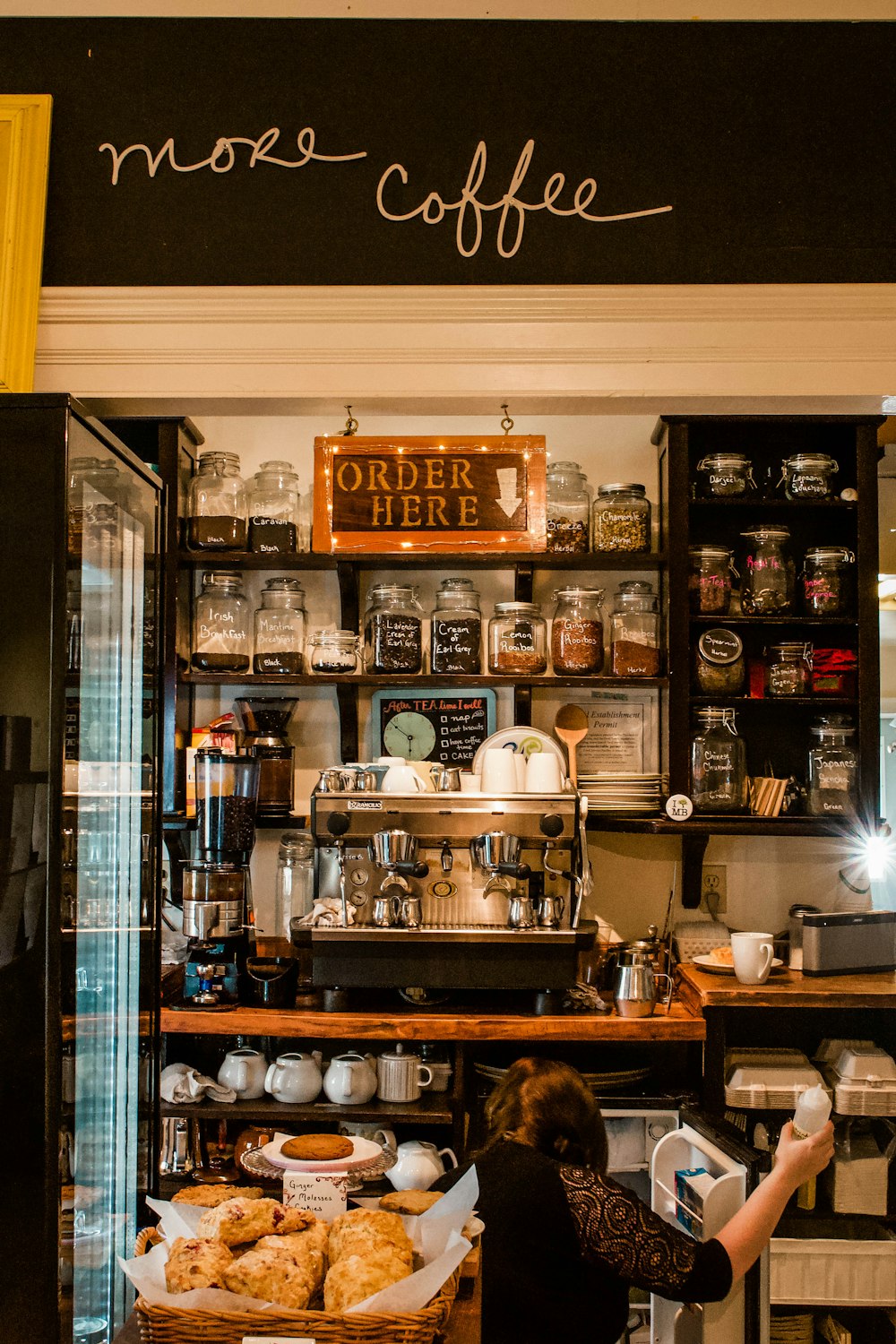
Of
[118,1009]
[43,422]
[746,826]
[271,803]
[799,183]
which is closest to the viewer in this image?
[43,422]

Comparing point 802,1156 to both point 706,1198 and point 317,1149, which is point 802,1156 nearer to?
point 706,1198

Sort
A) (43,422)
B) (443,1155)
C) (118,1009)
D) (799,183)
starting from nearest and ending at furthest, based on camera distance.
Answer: (43,422) < (118,1009) < (799,183) < (443,1155)

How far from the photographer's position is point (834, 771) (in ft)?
10.8

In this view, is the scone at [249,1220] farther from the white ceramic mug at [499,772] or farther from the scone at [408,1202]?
the white ceramic mug at [499,772]

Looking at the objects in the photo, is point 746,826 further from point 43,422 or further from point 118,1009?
A: point 43,422

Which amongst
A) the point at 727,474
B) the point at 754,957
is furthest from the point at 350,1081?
the point at 727,474

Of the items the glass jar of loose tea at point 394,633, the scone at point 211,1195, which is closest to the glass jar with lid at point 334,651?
the glass jar of loose tea at point 394,633

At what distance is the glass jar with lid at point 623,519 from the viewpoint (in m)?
3.49

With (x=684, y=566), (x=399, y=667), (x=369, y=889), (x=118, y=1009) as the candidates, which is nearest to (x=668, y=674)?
(x=684, y=566)

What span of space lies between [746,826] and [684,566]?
0.82 meters

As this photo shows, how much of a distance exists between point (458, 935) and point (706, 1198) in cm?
131

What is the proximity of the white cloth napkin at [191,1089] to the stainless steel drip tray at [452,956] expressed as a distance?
1.43 ft

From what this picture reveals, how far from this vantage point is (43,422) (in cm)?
152

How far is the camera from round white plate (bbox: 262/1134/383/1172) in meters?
1.42
